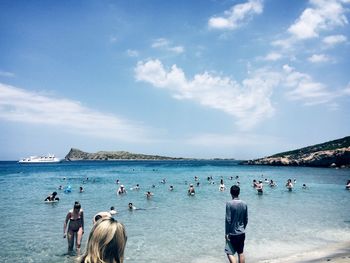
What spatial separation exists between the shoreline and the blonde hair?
419 inches

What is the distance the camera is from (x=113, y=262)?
9.96 ft

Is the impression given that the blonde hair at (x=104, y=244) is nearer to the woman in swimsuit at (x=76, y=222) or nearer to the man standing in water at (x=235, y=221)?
the man standing in water at (x=235, y=221)

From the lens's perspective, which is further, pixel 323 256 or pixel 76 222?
pixel 323 256

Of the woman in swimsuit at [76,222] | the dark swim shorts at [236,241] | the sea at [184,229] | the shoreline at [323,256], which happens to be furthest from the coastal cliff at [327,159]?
the dark swim shorts at [236,241]

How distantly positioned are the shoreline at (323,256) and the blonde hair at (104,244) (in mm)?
10635

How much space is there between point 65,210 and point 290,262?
730 inches

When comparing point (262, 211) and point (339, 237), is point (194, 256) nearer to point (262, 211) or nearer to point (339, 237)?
point (339, 237)

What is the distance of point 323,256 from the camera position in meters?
12.5

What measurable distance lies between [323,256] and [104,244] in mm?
11859

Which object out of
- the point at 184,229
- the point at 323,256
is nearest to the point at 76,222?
the point at 184,229

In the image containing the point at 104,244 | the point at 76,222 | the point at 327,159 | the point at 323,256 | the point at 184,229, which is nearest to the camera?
the point at 104,244

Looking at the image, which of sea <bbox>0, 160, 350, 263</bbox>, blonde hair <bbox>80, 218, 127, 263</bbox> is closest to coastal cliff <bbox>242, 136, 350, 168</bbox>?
sea <bbox>0, 160, 350, 263</bbox>

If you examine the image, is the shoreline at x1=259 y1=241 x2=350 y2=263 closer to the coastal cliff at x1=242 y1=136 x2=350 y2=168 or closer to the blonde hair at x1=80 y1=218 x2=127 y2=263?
the blonde hair at x1=80 y1=218 x2=127 y2=263

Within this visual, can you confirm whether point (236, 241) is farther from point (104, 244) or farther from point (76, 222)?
point (76, 222)
